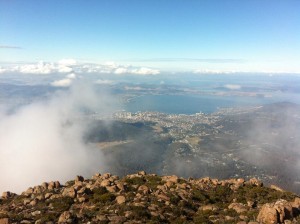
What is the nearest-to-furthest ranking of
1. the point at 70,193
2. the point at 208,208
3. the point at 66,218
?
1. the point at 66,218
2. the point at 208,208
3. the point at 70,193

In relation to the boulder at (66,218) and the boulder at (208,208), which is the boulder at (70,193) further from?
the boulder at (208,208)

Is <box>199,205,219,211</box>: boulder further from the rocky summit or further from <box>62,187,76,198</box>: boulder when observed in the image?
<box>62,187,76,198</box>: boulder

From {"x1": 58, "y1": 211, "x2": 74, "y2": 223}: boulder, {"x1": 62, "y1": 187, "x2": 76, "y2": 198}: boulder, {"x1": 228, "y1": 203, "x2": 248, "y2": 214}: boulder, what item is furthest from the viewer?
{"x1": 62, "y1": 187, "x2": 76, "y2": 198}: boulder

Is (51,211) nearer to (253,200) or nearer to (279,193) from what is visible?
(253,200)

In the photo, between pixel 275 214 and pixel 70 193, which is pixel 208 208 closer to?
pixel 275 214

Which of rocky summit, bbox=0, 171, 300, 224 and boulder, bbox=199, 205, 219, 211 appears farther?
boulder, bbox=199, 205, 219, 211

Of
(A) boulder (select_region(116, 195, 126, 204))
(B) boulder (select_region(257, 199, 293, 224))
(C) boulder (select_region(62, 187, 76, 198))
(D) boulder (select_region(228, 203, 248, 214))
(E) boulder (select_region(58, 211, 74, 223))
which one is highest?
(B) boulder (select_region(257, 199, 293, 224))

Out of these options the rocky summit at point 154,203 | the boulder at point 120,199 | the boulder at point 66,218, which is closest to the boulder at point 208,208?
the rocky summit at point 154,203

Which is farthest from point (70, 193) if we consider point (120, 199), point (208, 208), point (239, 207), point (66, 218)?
point (239, 207)

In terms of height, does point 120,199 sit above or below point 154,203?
below

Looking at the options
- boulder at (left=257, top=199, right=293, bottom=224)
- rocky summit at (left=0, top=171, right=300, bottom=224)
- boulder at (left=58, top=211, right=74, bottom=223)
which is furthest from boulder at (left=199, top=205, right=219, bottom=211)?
boulder at (left=58, top=211, right=74, bottom=223)
